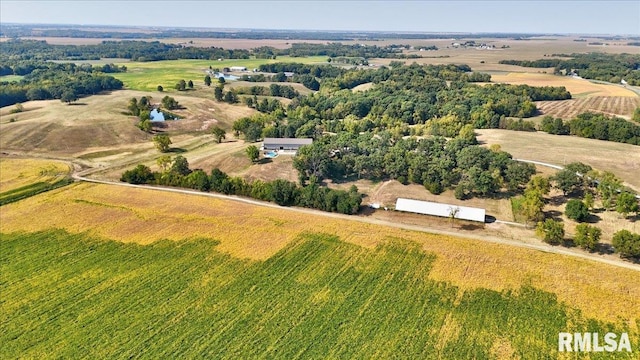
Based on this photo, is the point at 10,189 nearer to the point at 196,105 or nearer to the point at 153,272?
the point at 153,272

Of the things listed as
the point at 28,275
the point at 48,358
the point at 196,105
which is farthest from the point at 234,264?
the point at 196,105

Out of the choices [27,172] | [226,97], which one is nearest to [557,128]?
[226,97]

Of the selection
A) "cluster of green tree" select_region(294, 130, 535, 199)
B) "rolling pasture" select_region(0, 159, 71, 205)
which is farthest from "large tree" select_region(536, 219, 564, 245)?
"rolling pasture" select_region(0, 159, 71, 205)

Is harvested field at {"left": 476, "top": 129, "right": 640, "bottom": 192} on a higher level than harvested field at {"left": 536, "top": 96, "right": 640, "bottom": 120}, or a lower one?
lower

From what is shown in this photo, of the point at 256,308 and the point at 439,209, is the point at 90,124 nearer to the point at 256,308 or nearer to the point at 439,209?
the point at 256,308

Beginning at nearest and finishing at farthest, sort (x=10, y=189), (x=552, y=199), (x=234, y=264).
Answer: (x=234, y=264) → (x=552, y=199) → (x=10, y=189)

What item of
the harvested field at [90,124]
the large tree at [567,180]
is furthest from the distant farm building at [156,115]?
the large tree at [567,180]

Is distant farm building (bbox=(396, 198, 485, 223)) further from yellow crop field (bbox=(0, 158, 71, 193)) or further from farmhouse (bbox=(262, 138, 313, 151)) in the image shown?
yellow crop field (bbox=(0, 158, 71, 193))
